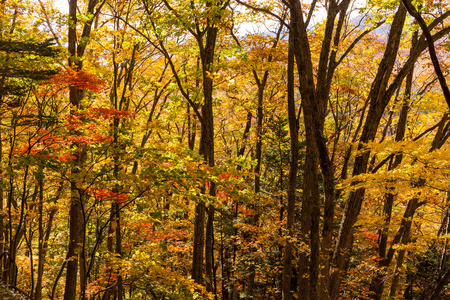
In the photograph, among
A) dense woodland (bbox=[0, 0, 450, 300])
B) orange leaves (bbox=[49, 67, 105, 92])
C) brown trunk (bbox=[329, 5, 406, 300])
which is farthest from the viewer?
orange leaves (bbox=[49, 67, 105, 92])

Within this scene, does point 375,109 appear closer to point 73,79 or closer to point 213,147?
point 213,147

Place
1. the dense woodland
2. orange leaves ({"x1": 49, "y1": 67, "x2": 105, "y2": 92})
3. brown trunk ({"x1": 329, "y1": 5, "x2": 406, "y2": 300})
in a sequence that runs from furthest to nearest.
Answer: orange leaves ({"x1": 49, "y1": 67, "x2": 105, "y2": 92})
brown trunk ({"x1": 329, "y1": 5, "x2": 406, "y2": 300})
the dense woodland

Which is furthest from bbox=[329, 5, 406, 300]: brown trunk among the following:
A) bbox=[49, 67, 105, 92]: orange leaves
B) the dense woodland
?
bbox=[49, 67, 105, 92]: orange leaves

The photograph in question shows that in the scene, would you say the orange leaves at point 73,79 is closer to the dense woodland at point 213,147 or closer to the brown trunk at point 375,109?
the dense woodland at point 213,147

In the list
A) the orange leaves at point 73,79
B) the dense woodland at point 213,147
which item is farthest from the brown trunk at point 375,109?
the orange leaves at point 73,79

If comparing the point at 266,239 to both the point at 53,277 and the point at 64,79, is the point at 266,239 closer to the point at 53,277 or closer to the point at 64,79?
the point at 64,79

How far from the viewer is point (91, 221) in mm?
13641

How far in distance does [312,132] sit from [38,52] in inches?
177

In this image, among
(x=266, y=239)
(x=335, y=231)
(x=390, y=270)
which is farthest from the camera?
(x=335, y=231)

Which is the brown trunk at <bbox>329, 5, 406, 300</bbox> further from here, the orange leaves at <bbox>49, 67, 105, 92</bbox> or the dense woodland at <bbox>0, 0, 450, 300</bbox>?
the orange leaves at <bbox>49, 67, 105, 92</bbox>

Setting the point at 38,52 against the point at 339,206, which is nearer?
the point at 38,52

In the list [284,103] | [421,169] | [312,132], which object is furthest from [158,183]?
[284,103]

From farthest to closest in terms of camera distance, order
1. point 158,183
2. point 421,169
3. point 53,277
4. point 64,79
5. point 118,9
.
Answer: point 53,277 → point 118,9 → point 64,79 → point 421,169 → point 158,183

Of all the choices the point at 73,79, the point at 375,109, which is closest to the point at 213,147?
the point at 73,79
